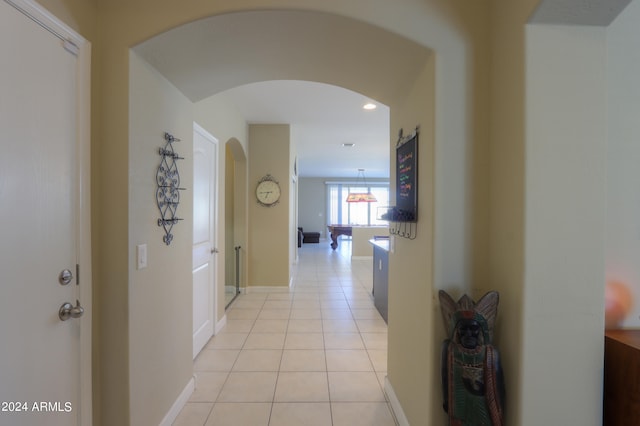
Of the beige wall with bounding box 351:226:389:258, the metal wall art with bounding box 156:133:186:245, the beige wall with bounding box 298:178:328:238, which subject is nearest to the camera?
the metal wall art with bounding box 156:133:186:245

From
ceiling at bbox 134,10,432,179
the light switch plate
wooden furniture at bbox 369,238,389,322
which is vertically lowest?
wooden furniture at bbox 369,238,389,322

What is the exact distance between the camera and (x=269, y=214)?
185 inches

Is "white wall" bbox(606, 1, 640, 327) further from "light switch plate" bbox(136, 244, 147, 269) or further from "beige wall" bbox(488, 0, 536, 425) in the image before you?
"light switch plate" bbox(136, 244, 147, 269)

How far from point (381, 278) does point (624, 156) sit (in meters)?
2.74

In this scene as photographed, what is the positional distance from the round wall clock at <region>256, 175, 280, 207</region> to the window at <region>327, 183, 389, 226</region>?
8.12 m

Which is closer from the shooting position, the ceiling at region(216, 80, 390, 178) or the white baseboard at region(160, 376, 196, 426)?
the white baseboard at region(160, 376, 196, 426)

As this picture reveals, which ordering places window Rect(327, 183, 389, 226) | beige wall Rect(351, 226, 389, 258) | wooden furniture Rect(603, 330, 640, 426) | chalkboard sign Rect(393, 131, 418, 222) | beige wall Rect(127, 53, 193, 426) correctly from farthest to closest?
window Rect(327, 183, 389, 226) → beige wall Rect(351, 226, 389, 258) → chalkboard sign Rect(393, 131, 418, 222) → beige wall Rect(127, 53, 193, 426) → wooden furniture Rect(603, 330, 640, 426)

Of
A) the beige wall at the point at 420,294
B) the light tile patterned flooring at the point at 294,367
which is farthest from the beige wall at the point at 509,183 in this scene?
the light tile patterned flooring at the point at 294,367

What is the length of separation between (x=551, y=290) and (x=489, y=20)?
124cm

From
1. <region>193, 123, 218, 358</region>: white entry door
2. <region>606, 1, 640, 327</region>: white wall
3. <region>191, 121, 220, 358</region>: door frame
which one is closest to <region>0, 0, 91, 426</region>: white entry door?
<region>193, 123, 218, 358</region>: white entry door

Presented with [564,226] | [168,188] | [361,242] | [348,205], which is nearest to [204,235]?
[168,188]

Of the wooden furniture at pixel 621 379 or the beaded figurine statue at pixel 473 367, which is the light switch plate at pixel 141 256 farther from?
the wooden furniture at pixel 621 379

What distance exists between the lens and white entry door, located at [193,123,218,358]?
8.73ft

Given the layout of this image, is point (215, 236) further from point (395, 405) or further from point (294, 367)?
point (395, 405)
